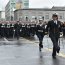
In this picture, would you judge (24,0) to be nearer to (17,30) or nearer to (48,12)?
(48,12)

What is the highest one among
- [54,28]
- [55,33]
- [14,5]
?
[14,5]

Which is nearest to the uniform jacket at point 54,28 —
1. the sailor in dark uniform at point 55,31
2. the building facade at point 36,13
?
the sailor in dark uniform at point 55,31

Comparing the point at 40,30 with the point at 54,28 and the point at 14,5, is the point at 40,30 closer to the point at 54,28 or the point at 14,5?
the point at 54,28

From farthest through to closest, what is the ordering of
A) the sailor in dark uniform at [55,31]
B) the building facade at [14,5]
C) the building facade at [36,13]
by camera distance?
the building facade at [14,5] → the building facade at [36,13] → the sailor in dark uniform at [55,31]

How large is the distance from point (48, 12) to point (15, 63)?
3205 inches

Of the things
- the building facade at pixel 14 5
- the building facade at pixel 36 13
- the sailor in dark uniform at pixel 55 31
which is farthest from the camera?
the building facade at pixel 14 5

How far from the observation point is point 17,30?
109 feet

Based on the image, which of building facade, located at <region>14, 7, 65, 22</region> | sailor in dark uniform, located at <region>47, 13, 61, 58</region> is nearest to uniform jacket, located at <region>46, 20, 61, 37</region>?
sailor in dark uniform, located at <region>47, 13, 61, 58</region>

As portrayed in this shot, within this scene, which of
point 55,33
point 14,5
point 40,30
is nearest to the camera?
point 55,33

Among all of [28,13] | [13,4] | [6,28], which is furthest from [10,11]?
[6,28]

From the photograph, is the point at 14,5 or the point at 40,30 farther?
the point at 14,5

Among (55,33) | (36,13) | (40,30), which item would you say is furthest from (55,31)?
(36,13)

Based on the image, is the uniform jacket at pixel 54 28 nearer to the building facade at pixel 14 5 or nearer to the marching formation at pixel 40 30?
the marching formation at pixel 40 30

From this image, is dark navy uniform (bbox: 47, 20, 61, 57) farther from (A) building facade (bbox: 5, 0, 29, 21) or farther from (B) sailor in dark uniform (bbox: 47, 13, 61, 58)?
(A) building facade (bbox: 5, 0, 29, 21)
